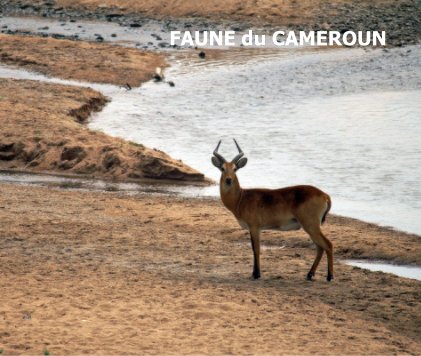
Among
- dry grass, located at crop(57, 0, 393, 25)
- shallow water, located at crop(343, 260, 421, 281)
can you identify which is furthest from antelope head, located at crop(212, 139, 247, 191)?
dry grass, located at crop(57, 0, 393, 25)

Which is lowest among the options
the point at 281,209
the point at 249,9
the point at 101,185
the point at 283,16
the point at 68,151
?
the point at 101,185

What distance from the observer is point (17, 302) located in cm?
1130

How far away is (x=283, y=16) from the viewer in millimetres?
40281

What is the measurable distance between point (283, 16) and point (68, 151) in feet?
68.7

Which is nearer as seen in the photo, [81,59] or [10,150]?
[10,150]

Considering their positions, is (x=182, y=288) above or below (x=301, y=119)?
below

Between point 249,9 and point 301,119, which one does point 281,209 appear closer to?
point 301,119

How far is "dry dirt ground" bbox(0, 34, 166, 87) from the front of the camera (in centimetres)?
3097

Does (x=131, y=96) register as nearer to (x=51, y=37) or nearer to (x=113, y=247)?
(x=51, y=37)

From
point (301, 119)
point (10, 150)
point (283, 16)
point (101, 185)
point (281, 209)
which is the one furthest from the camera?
point (283, 16)

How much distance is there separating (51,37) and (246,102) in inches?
436

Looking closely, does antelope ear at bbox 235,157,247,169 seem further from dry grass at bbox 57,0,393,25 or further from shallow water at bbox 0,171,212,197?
dry grass at bbox 57,0,393,25

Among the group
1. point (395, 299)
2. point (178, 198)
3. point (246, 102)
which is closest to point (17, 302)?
point (395, 299)

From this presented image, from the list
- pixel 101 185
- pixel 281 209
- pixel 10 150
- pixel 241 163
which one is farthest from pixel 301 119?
pixel 281 209
